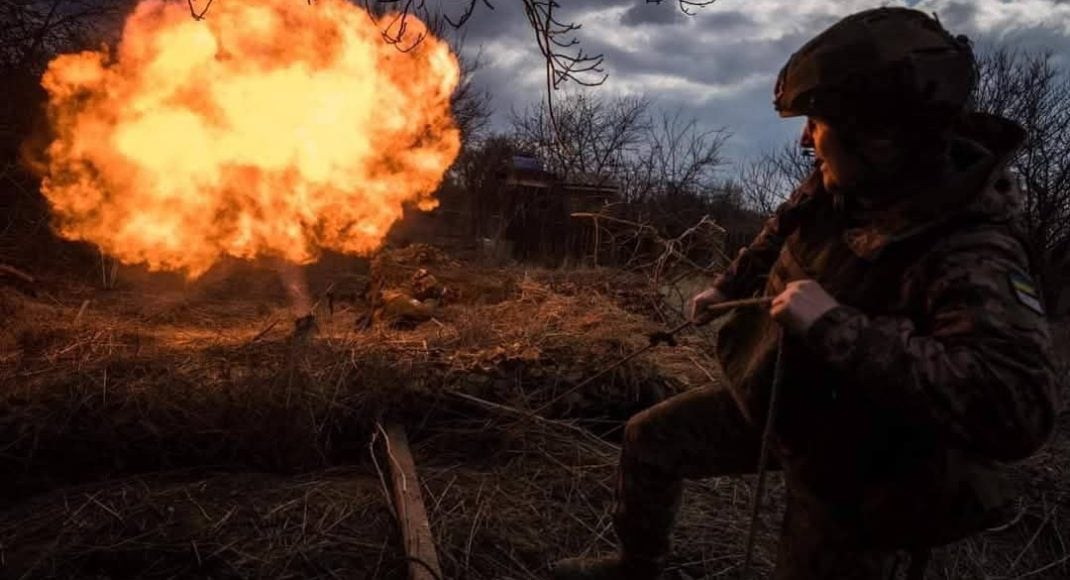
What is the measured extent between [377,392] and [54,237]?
9528 mm

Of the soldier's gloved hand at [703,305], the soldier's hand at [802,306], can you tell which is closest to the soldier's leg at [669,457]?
the soldier's gloved hand at [703,305]

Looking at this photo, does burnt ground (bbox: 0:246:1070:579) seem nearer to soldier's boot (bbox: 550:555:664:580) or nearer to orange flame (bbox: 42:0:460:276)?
soldier's boot (bbox: 550:555:664:580)

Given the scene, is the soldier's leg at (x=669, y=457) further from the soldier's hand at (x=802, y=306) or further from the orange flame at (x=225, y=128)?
the orange flame at (x=225, y=128)

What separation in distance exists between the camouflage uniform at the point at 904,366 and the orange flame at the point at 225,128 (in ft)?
28.2

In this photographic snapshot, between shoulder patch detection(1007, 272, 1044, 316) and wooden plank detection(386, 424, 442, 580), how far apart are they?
8.68 ft

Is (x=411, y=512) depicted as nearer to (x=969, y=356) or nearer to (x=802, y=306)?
(x=802, y=306)

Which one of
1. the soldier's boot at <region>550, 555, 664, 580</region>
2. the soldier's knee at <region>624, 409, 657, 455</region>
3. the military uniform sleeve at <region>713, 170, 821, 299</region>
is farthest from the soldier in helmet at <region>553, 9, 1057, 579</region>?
the soldier's boot at <region>550, 555, 664, 580</region>

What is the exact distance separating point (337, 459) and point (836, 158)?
400cm

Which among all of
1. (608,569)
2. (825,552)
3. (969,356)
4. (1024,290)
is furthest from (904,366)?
(608,569)

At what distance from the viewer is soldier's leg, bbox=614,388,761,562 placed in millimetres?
2916

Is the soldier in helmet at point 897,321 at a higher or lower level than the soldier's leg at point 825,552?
higher

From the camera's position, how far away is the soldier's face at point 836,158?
88.4 inches

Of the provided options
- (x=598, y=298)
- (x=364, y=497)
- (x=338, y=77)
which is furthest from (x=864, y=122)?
(x=338, y=77)

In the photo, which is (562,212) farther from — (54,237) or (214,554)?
(214,554)
